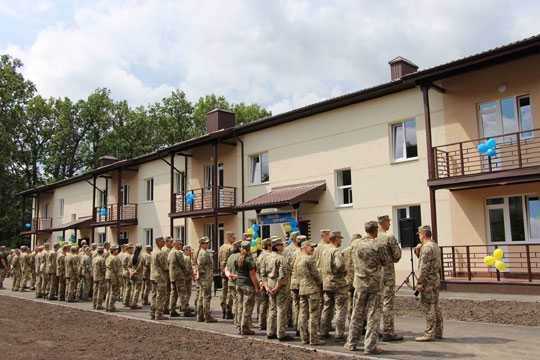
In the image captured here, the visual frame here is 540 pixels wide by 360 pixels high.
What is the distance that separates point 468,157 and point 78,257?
1266 cm

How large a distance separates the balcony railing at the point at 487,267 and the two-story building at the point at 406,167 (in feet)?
0.10

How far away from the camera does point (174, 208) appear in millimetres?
24984

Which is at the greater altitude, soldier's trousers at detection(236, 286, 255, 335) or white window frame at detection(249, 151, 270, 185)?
white window frame at detection(249, 151, 270, 185)

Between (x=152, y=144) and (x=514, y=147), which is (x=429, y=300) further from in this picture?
(x=152, y=144)

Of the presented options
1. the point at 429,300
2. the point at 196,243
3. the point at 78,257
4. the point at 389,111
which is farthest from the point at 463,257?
the point at 196,243

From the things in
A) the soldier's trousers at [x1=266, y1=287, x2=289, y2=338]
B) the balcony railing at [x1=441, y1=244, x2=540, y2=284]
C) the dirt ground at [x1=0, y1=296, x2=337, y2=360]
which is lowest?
the dirt ground at [x1=0, y1=296, x2=337, y2=360]

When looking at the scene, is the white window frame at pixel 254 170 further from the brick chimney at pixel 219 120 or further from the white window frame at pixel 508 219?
the white window frame at pixel 508 219

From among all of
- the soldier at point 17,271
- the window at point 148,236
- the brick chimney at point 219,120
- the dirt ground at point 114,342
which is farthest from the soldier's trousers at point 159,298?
the window at point 148,236

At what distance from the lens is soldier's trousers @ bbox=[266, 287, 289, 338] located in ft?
29.4

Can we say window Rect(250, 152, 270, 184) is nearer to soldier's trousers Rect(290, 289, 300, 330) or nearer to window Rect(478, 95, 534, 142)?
window Rect(478, 95, 534, 142)

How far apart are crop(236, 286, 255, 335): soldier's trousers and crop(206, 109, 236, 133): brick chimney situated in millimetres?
16396

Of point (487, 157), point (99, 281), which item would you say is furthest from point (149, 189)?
point (487, 157)

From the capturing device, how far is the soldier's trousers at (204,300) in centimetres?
1166

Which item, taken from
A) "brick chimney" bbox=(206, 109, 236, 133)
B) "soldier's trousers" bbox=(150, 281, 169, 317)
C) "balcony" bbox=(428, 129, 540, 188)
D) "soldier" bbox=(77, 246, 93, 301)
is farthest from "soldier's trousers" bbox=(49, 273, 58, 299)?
"balcony" bbox=(428, 129, 540, 188)
